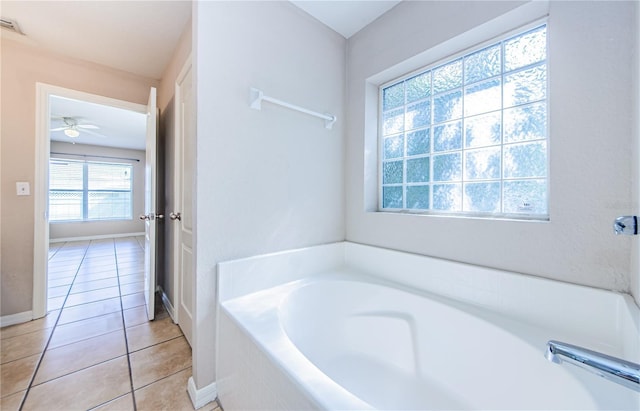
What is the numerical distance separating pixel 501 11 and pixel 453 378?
5.69ft

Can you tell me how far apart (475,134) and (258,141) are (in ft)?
4.08

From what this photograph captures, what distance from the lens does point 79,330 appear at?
1.83 m

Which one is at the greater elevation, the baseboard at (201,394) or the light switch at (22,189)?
the light switch at (22,189)

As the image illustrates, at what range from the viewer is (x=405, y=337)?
126 cm

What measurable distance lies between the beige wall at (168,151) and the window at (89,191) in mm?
4762

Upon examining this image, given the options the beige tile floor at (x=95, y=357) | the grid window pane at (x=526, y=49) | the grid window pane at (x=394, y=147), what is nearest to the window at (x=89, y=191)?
the beige tile floor at (x=95, y=357)

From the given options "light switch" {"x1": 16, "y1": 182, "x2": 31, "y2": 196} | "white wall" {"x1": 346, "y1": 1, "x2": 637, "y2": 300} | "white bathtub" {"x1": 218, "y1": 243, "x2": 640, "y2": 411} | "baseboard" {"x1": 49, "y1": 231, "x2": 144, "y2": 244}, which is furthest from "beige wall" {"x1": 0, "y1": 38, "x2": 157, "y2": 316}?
"baseboard" {"x1": 49, "y1": 231, "x2": 144, "y2": 244}

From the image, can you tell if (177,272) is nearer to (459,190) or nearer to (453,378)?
(453,378)

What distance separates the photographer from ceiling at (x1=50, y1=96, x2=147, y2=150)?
129 inches

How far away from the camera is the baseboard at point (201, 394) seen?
1.19m

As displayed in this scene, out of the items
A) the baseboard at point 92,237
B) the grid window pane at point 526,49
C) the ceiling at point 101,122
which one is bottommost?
the baseboard at point 92,237

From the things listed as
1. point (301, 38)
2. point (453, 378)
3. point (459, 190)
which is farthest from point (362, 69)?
point (453, 378)

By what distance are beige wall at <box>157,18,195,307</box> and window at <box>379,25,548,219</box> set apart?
1.72 metres

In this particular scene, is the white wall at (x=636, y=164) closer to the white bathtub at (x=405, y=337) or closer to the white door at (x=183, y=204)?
the white bathtub at (x=405, y=337)
